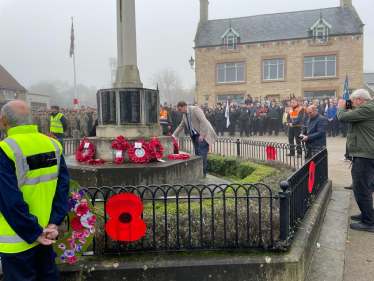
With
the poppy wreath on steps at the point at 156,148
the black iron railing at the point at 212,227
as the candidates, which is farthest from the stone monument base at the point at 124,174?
the black iron railing at the point at 212,227

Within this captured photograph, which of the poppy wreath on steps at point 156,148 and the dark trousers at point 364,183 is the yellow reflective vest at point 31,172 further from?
the dark trousers at point 364,183

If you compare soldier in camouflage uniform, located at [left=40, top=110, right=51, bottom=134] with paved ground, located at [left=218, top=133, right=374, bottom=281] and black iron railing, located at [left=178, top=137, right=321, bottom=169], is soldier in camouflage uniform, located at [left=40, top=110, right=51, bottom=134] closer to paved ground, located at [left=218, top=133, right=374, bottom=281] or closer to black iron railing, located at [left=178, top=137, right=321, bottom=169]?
black iron railing, located at [left=178, top=137, right=321, bottom=169]

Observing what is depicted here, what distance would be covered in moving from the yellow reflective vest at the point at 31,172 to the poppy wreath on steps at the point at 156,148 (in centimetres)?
376

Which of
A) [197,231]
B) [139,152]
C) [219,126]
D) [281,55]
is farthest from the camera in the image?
[281,55]

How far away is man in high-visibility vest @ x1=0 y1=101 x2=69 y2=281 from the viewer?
226 centimetres

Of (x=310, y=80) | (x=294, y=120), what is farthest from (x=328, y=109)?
(x=310, y=80)

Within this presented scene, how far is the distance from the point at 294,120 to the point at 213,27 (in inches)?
978

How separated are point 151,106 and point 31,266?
4939 millimetres

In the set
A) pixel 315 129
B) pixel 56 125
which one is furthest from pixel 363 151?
pixel 56 125

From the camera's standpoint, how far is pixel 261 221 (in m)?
3.61

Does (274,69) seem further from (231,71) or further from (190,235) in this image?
(190,235)

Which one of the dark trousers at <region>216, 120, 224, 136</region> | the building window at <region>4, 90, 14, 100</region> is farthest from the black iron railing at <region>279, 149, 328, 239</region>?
the building window at <region>4, 90, 14, 100</region>

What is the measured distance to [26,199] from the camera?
236 cm

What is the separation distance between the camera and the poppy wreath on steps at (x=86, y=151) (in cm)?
650
